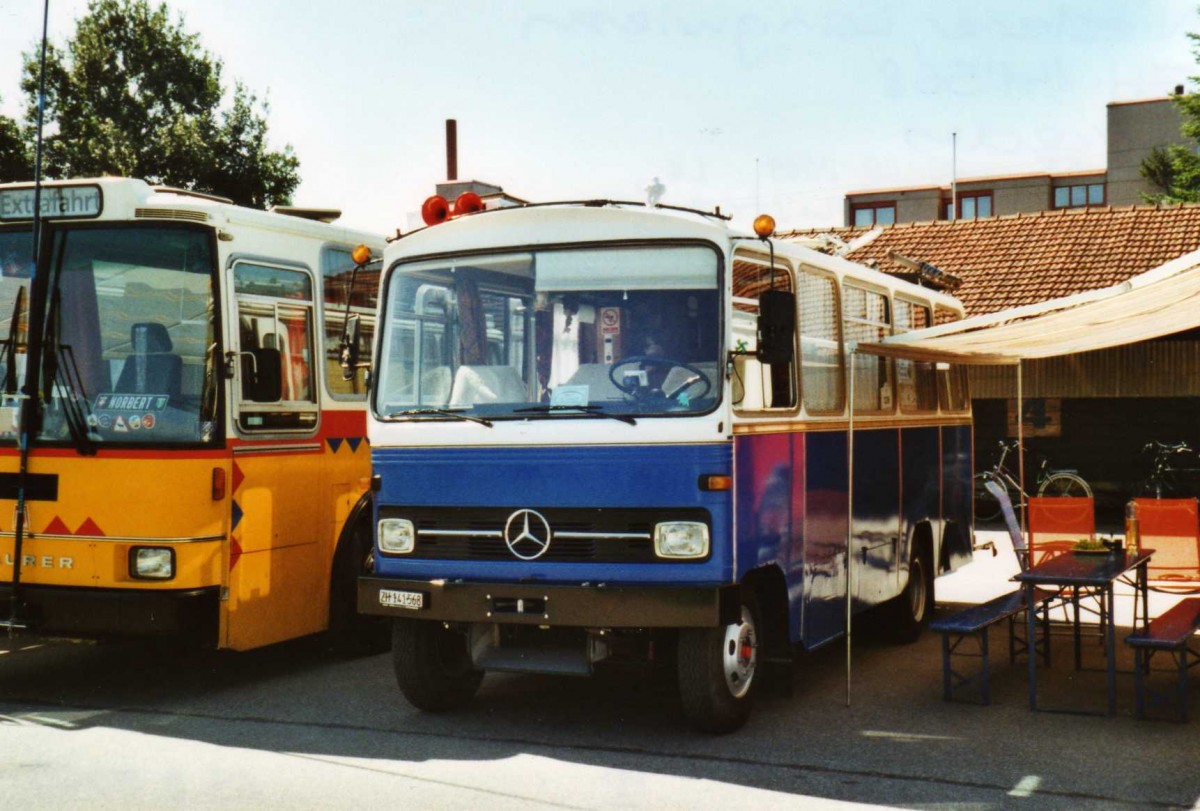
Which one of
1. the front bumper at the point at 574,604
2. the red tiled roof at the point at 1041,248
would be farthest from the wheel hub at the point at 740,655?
the red tiled roof at the point at 1041,248

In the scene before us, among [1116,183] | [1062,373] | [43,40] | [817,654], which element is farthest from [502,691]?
[1116,183]

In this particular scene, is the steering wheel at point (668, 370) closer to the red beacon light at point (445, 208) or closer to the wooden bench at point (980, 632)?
the red beacon light at point (445, 208)

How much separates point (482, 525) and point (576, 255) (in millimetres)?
1534

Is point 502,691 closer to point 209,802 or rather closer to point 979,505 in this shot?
point 209,802

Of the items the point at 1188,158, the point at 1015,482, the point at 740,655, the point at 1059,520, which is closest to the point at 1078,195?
the point at 1188,158

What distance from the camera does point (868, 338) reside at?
32.9 ft

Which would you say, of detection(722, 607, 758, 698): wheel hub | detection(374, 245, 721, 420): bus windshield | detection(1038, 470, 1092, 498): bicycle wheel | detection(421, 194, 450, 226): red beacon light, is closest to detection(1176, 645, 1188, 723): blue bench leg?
detection(722, 607, 758, 698): wheel hub

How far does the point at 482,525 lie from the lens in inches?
298

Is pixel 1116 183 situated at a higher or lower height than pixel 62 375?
higher

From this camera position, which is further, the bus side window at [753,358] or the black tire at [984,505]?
the black tire at [984,505]

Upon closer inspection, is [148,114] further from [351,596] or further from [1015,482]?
[351,596]

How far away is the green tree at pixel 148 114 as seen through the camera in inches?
1666

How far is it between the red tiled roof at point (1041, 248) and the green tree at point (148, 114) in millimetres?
22552

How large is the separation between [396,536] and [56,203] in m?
3.05
